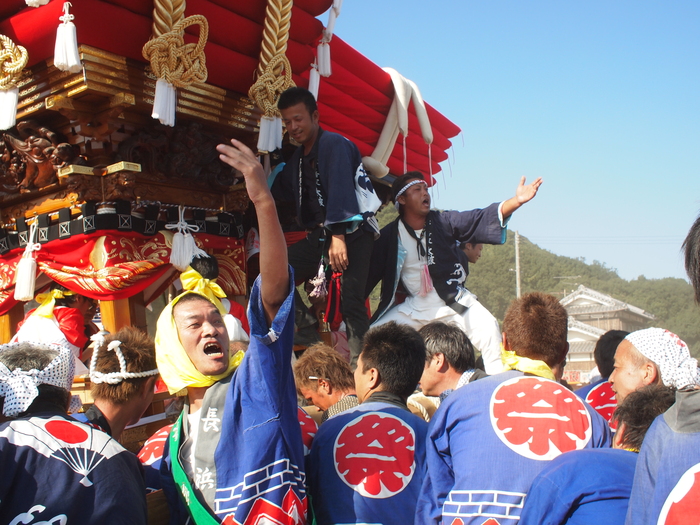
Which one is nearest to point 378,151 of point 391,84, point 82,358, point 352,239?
point 391,84

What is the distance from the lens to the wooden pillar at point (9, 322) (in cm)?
440

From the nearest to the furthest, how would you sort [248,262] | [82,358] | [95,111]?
[95,111]
[82,358]
[248,262]

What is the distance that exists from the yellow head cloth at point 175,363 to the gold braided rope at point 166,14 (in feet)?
5.94

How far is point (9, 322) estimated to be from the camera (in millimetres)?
4410

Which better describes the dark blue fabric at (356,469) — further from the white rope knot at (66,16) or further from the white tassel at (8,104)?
the white tassel at (8,104)

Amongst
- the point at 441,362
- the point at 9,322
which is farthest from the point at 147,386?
the point at 9,322

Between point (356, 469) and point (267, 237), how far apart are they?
77 cm

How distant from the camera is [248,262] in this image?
478 centimetres

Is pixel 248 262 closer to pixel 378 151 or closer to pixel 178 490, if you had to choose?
pixel 378 151

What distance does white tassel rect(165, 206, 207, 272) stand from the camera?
12.7ft

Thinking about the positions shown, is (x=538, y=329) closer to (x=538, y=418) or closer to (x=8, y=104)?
(x=538, y=418)

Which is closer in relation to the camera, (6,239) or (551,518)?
(551,518)

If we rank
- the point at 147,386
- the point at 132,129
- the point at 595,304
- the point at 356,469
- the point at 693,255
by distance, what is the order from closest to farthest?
the point at 693,255 < the point at 356,469 < the point at 147,386 < the point at 132,129 < the point at 595,304

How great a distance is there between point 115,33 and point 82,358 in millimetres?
1895
